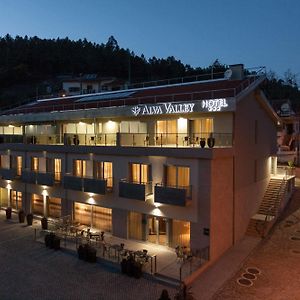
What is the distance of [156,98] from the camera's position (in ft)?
85.5

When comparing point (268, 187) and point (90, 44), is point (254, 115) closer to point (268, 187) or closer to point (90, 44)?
point (268, 187)

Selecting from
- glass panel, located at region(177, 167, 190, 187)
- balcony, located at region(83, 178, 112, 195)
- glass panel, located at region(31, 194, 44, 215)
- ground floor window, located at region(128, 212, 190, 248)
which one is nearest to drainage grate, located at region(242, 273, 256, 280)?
ground floor window, located at region(128, 212, 190, 248)

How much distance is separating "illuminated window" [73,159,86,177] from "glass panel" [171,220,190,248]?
8.52m

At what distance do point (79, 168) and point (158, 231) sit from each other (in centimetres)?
827

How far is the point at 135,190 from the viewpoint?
21.0 m

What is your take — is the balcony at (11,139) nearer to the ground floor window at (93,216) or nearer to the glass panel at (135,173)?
the ground floor window at (93,216)

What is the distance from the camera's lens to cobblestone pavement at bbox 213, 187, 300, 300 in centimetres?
1584

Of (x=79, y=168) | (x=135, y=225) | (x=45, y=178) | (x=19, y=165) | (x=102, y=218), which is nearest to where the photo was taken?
(x=135, y=225)

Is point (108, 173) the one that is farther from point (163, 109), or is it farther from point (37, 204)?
point (37, 204)

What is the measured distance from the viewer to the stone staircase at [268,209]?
76.8ft

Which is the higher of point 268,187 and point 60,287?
point 268,187

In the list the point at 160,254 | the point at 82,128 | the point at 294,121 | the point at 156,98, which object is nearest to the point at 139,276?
the point at 160,254

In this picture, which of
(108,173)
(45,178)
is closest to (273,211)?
(108,173)

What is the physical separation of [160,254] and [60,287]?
610cm
